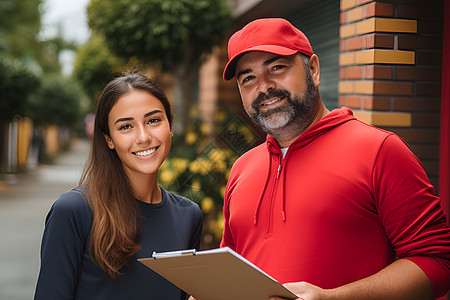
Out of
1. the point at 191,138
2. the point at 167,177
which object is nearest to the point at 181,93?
the point at 191,138

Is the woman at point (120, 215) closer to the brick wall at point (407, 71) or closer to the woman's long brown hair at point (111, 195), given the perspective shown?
the woman's long brown hair at point (111, 195)

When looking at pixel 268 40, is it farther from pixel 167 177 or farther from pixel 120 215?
pixel 167 177

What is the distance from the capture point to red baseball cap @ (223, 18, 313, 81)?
2021 millimetres

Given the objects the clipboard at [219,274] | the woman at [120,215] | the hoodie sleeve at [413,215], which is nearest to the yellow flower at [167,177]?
the woman at [120,215]

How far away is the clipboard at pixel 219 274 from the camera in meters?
1.53

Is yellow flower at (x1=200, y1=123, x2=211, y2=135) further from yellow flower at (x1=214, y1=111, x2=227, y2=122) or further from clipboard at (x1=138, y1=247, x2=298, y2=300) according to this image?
clipboard at (x1=138, y1=247, x2=298, y2=300)

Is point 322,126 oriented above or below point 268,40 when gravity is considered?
below

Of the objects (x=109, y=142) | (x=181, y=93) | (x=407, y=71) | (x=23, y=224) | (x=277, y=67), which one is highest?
(x=181, y=93)

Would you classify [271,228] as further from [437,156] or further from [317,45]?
[317,45]

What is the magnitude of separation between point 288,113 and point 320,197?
348 millimetres

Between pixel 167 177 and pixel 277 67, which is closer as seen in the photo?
pixel 277 67

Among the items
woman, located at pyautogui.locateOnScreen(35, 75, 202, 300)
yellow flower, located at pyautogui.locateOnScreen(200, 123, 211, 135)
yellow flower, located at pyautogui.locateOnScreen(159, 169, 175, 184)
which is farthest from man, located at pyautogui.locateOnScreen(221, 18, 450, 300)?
yellow flower, located at pyautogui.locateOnScreen(200, 123, 211, 135)

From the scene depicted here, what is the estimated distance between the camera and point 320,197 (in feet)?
6.16

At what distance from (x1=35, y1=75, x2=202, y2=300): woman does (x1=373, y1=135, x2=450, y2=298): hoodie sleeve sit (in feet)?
2.80
